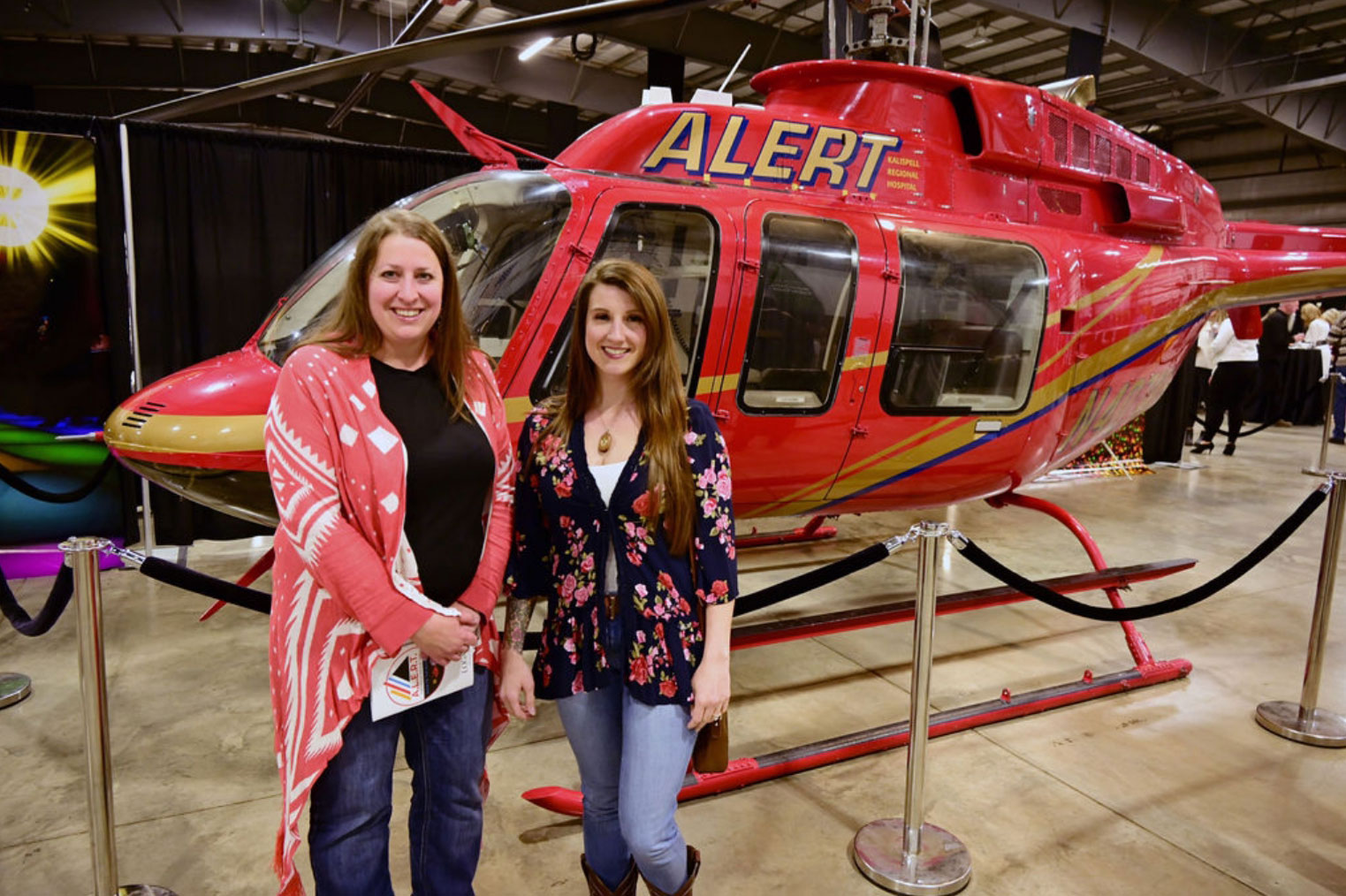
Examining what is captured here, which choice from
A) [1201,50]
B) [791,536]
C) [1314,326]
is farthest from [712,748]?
[1314,326]

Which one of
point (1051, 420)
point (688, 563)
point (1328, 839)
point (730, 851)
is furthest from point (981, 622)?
point (688, 563)

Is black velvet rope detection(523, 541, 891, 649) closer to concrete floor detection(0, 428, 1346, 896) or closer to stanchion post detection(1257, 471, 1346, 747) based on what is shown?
concrete floor detection(0, 428, 1346, 896)

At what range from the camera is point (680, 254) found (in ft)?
10.6

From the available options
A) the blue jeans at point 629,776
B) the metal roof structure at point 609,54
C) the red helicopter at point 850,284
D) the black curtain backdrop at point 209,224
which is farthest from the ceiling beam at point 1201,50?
the blue jeans at point 629,776

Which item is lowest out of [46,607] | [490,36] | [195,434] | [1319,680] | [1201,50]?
[1319,680]

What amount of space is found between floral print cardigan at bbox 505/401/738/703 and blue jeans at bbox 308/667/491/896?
191mm

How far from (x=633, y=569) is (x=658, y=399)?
0.36 meters

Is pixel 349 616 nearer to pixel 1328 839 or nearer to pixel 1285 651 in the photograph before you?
pixel 1328 839

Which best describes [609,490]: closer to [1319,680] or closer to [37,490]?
[1319,680]

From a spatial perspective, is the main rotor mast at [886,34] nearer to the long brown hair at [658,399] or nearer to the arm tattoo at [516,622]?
the long brown hair at [658,399]

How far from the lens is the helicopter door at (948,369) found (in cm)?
362

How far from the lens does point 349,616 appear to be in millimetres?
1598

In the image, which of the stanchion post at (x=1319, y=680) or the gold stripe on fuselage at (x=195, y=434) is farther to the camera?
the stanchion post at (x=1319, y=680)

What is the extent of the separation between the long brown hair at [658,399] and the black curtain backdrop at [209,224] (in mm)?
5133
